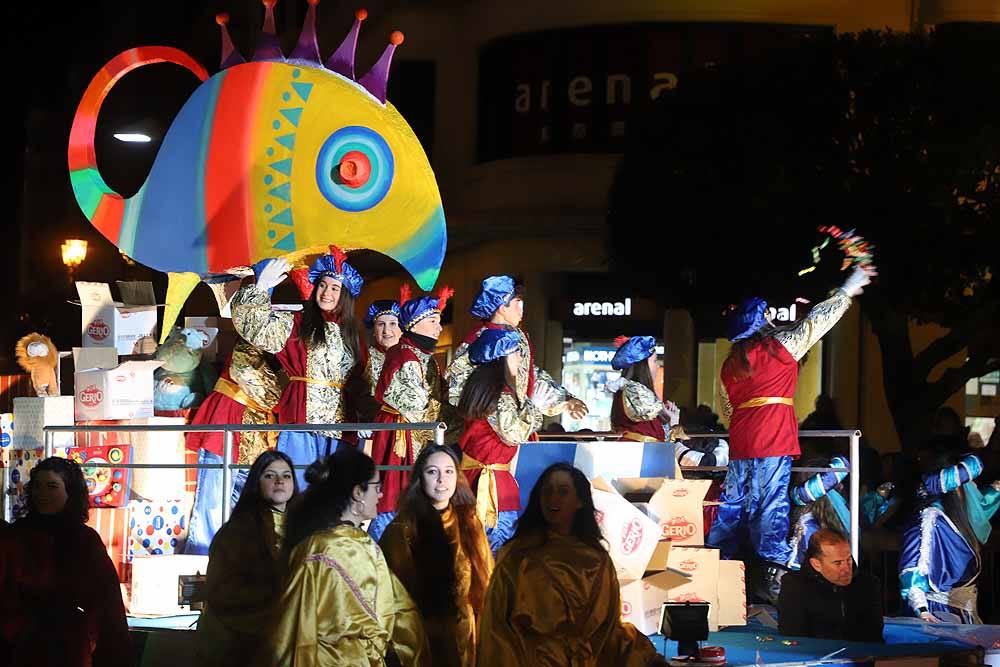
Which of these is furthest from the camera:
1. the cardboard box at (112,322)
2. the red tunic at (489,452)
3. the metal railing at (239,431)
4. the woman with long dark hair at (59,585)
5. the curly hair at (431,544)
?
the cardboard box at (112,322)

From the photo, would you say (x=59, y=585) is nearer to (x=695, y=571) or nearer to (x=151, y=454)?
(x=151, y=454)

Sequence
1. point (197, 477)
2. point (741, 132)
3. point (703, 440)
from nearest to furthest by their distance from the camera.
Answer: point (197, 477) → point (703, 440) → point (741, 132)

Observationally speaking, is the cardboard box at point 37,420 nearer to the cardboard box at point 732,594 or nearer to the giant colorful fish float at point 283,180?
the giant colorful fish float at point 283,180

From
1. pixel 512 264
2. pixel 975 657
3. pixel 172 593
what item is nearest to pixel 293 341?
pixel 172 593

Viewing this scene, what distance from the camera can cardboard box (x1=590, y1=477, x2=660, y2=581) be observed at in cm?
904

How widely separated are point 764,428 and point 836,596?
58.7 inches

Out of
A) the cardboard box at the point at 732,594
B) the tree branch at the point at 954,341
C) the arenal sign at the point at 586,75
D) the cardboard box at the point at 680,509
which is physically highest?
the arenal sign at the point at 586,75

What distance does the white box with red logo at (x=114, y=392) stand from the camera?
1136cm

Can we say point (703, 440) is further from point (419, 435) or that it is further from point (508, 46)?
point (508, 46)

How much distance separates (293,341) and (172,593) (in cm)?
163

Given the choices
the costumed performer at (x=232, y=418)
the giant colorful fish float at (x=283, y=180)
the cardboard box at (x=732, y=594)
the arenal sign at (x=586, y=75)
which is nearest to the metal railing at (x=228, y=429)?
the costumed performer at (x=232, y=418)

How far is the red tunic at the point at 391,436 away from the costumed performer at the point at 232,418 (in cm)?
67

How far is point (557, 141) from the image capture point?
24.6 metres

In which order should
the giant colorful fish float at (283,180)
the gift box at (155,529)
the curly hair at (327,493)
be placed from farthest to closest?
the giant colorful fish float at (283,180) → the gift box at (155,529) → the curly hair at (327,493)
